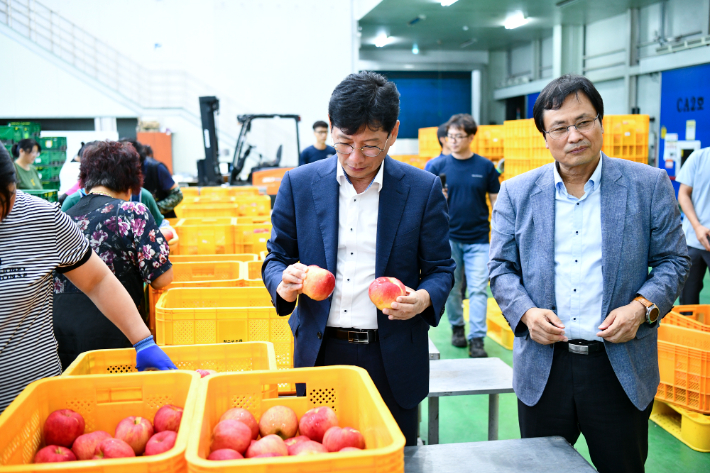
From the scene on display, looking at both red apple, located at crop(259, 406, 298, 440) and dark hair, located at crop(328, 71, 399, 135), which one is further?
dark hair, located at crop(328, 71, 399, 135)

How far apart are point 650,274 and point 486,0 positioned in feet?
38.3

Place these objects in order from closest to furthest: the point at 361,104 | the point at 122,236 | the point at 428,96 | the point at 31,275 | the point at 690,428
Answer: the point at 31,275
the point at 361,104
the point at 122,236
the point at 690,428
the point at 428,96

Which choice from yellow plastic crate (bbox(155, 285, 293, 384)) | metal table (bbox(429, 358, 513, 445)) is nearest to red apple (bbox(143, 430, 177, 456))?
yellow plastic crate (bbox(155, 285, 293, 384))

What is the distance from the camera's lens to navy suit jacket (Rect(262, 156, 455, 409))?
1832 mm

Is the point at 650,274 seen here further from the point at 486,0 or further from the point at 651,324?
the point at 486,0

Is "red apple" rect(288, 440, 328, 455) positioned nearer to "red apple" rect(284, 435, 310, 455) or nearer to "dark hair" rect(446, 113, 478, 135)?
"red apple" rect(284, 435, 310, 455)

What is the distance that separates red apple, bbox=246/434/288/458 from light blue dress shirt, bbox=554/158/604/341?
3.46 ft

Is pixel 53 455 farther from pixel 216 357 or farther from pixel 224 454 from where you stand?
pixel 216 357

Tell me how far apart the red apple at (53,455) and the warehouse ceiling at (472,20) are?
12379 mm

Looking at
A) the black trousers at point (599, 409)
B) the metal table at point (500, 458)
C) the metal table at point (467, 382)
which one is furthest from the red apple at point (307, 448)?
the metal table at point (467, 382)

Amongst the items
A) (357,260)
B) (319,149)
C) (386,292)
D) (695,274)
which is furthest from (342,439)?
(319,149)

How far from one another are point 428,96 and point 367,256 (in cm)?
1834

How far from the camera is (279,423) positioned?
1.35 meters

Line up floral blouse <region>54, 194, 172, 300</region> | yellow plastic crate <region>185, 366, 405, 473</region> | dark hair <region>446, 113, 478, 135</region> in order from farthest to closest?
dark hair <region>446, 113, 478, 135</region>, floral blouse <region>54, 194, 172, 300</region>, yellow plastic crate <region>185, 366, 405, 473</region>
